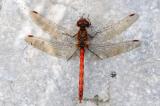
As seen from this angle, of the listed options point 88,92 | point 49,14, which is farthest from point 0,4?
point 88,92

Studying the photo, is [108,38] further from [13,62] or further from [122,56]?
[13,62]

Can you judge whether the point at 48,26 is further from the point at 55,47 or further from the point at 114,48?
the point at 114,48

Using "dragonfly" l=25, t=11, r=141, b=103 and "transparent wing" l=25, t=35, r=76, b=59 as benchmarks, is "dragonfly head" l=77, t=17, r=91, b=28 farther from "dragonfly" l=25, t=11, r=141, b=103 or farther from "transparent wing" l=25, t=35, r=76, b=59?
"transparent wing" l=25, t=35, r=76, b=59

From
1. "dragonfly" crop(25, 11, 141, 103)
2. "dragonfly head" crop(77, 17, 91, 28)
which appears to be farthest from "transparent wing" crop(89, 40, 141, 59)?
"dragonfly head" crop(77, 17, 91, 28)

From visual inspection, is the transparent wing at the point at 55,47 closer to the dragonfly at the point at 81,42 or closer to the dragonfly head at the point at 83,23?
the dragonfly at the point at 81,42

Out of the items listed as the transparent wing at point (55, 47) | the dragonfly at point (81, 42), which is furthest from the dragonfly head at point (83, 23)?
the transparent wing at point (55, 47)

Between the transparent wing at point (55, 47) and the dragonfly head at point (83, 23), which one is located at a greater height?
the dragonfly head at point (83, 23)

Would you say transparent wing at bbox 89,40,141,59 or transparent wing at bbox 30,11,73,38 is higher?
transparent wing at bbox 30,11,73,38
